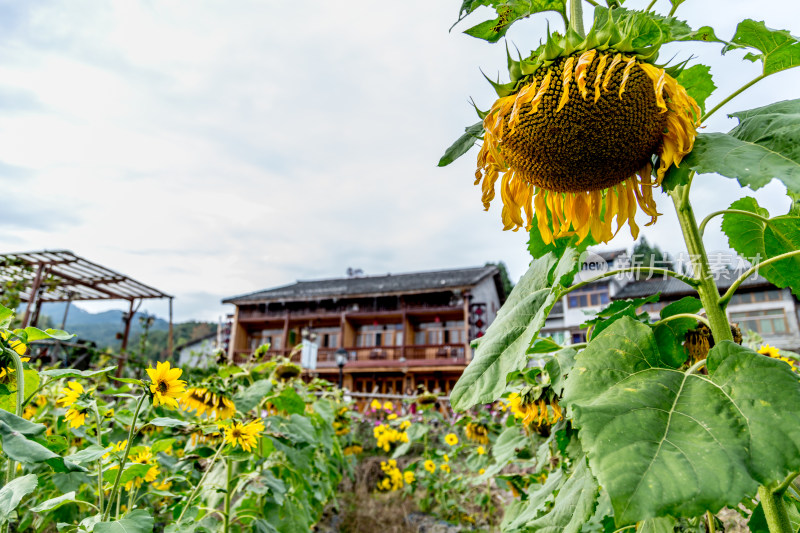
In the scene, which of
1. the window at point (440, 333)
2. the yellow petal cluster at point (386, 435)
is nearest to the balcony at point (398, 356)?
the window at point (440, 333)

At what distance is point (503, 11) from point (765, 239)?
725 mm

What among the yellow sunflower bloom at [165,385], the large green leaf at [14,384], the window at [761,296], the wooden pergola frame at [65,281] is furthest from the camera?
the window at [761,296]

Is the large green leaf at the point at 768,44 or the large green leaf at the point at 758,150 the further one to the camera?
the large green leaf at the point at 768,44

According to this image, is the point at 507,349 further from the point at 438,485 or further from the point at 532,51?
the point at 438,485

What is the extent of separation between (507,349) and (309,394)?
2503mm

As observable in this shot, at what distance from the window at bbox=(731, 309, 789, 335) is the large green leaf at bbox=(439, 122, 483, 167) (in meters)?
21.2

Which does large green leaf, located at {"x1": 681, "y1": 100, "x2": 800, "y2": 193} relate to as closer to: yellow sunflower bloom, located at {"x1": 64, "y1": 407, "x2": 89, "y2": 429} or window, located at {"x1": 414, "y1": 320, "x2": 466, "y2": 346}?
yellow sunflower bloom, located at {"x1": 64, "y1": 407, "x2": 89, "y2": 429}

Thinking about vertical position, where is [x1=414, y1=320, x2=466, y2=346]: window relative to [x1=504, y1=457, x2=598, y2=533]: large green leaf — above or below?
above

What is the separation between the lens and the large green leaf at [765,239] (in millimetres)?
952

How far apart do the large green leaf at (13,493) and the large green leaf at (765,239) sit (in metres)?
1.40

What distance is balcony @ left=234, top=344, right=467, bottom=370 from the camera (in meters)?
16.3

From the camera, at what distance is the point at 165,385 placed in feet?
4.60

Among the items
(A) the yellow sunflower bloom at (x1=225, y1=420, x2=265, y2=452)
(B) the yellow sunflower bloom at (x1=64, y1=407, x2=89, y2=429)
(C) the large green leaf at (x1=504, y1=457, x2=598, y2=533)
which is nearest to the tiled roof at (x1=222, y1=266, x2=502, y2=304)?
(A) the yellow sunflower bloom at (x1=225, y1=420, x2=265, y2=452)

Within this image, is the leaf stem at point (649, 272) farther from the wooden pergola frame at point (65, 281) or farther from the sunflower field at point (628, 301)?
the wooden pergola frame at point (65, 281)
